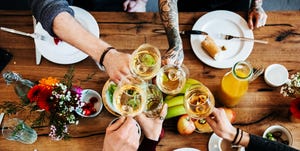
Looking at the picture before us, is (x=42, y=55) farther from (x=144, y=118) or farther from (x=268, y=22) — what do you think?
(x=268, y=22)

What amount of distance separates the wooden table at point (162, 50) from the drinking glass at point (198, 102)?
0.65 ft

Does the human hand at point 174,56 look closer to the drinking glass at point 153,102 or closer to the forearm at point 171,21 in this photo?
the forearm at point 171,21

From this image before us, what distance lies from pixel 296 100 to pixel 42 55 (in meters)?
1.03

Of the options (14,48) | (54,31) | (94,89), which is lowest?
(94,89)

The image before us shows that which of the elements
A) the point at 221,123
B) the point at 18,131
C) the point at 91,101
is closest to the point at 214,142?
the point at 221,123

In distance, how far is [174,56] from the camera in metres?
1.50

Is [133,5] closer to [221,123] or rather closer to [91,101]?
[91,101]

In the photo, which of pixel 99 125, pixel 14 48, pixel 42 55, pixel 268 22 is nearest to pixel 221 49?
pixel 268 22

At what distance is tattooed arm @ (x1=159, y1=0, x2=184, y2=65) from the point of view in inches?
59.2

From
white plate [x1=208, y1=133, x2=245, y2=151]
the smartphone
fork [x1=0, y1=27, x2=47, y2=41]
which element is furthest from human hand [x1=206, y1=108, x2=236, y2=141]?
the smartphone

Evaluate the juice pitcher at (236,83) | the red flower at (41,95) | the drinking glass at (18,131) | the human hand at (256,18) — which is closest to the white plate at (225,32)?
the human hand at (256,18)

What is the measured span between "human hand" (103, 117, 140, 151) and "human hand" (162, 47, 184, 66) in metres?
0.35

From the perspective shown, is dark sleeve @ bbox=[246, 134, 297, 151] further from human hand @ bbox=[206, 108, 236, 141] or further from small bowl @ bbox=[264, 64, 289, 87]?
small bowl @ bbox=[264, 64, 289, 87]

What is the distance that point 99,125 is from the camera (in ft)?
4.90
